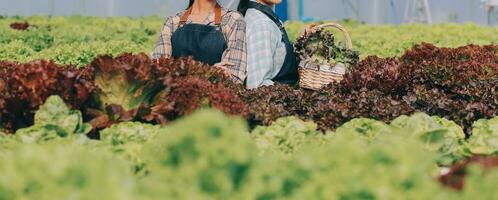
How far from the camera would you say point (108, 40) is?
1453 centimetres

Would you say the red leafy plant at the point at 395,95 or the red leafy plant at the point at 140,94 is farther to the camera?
the red leafy plant at the point at 395,95

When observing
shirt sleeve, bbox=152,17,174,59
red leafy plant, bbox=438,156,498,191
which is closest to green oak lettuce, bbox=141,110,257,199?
red leafy plant, bbox=438,156,498,191

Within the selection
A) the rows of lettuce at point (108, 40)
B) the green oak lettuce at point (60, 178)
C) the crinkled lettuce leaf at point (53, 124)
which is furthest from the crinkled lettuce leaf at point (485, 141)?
the rows of lettuce at point (108, 40)

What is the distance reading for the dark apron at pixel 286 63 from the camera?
7.39m

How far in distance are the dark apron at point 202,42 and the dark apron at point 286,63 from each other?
0.42m

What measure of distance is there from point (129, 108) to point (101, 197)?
267 centimetres

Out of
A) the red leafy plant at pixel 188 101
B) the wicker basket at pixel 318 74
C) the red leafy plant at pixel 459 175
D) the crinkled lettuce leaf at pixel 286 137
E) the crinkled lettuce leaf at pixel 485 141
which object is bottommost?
the wicker basket at pixel 318 74

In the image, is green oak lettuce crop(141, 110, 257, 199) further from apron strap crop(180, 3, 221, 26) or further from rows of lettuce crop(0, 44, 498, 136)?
apron strap crop(180, 3, 221, 26)

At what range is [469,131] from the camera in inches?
218

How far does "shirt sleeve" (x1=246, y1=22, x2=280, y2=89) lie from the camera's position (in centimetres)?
715

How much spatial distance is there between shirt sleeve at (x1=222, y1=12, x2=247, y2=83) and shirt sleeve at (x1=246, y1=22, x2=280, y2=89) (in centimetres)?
6

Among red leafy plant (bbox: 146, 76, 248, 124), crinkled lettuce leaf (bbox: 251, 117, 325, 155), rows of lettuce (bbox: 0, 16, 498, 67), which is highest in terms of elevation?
red leafy plant (bbox: 146, 76, 248, 124)

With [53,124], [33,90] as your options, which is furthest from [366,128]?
[33,90]

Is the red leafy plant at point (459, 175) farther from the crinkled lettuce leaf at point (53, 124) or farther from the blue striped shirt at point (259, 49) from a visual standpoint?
the blue striped shirt at point (259, 49)
